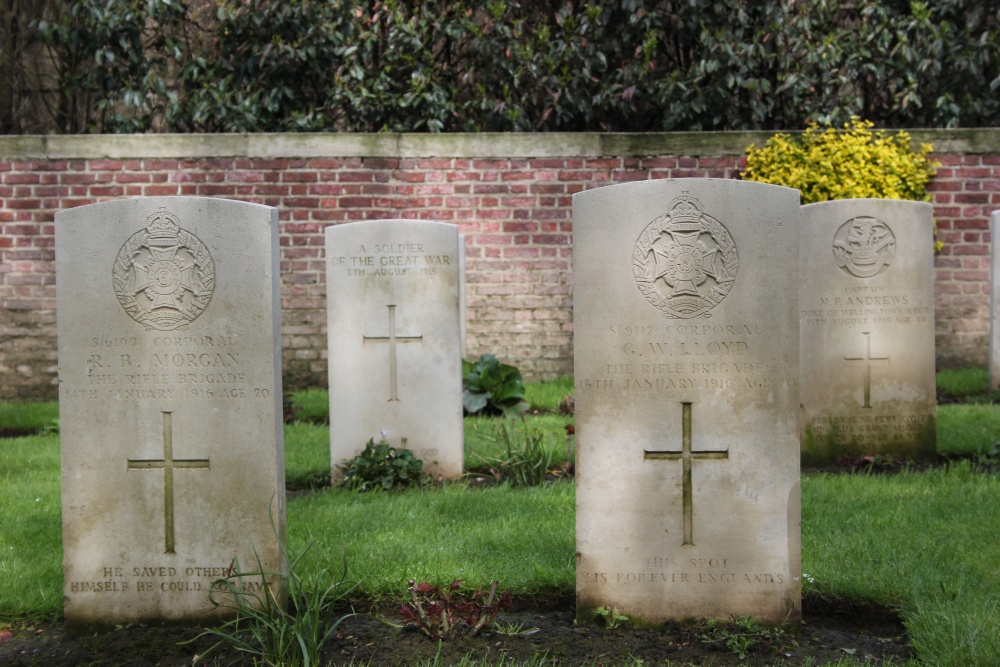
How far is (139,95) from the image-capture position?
10102 millimetres

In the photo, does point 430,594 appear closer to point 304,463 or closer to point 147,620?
point 147,620

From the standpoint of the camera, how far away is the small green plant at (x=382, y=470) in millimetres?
5512

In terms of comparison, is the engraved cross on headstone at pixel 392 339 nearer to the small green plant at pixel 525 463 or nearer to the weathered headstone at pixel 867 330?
the small green plant at pixel 525 463

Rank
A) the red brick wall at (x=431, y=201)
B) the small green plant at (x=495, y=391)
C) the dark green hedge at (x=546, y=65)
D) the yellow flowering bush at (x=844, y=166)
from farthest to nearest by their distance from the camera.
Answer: the dark green hedge at (x=546, y=65) → the red brick wall at (x=431, y=201) → the yellow flowering bush at (x=844, y=166) → the small green plant at (x=495, y=391)

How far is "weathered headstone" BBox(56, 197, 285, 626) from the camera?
3422mm

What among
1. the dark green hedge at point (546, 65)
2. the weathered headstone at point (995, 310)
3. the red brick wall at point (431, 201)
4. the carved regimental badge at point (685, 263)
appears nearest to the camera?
the carved regimental badge at point (685, 263)

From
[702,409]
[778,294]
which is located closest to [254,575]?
[702,409]

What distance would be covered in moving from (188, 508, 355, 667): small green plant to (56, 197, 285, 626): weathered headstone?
7 cm

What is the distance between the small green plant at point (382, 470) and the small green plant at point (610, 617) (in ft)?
7.47

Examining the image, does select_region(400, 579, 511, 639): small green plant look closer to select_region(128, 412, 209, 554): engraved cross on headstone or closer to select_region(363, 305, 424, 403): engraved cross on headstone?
select_region(128, 412, 209, 554): engraved cross on headstone

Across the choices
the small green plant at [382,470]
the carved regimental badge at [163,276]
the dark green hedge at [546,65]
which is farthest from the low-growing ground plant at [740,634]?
the dark green hedge at [546,65]

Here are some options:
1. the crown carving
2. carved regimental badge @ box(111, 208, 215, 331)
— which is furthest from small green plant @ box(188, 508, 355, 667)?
the crown carving

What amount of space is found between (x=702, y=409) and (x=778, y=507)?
43 centimetres

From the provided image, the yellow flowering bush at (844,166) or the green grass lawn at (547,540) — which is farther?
the yellow flowering bush at (844,166)
